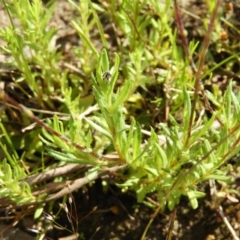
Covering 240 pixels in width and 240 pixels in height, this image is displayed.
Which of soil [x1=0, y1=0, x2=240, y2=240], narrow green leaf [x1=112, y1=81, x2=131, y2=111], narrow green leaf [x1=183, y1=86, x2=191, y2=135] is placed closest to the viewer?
narrow green leaf [x1=112, y1=81, x2=131, y2=111]

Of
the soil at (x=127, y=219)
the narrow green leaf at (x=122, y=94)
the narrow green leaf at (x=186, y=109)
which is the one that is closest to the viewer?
the narrow green leaf at (x=122, y=94)

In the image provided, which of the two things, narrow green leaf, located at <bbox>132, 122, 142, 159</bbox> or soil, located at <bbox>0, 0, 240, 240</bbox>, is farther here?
soil, located at <bbox>0, 0, 240, 240</bbox>

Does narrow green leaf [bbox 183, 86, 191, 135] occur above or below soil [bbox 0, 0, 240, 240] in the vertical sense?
above

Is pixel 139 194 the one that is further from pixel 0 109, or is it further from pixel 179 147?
pixel 0 109

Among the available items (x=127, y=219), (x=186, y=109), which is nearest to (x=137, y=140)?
(x=186, y=109)

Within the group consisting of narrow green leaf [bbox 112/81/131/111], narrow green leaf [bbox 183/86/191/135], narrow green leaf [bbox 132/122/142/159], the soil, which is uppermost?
narrow green leaf [bbox 112/81/131/111]

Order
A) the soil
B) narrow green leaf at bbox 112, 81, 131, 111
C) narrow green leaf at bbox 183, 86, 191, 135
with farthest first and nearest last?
1. the soil
2. narrow green leaf at bbox 183, 86, 191, 135
3. narrow green leaf at bbox 112, 81, 131, 111

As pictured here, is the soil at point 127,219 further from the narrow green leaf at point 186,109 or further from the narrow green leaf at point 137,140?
the narrow green leaf at point 186,109

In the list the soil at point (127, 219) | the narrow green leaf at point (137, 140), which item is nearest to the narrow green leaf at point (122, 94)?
the narrow green leaf at point (137, 140)

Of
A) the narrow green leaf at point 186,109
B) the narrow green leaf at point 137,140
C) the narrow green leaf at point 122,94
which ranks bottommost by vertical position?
the narrow green leaf at point 137,140

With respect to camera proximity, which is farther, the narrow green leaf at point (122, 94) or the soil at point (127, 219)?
the soil at point (127, 219)

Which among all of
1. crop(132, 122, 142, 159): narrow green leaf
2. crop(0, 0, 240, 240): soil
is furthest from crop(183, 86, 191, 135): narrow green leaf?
crop(0, 0, 240, 240): soil

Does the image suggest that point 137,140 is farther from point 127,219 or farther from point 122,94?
point 127,219

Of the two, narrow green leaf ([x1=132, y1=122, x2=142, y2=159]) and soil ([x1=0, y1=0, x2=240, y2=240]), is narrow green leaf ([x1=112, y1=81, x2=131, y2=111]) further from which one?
soil ([x1=0, y1=0, x2=240, y2=240])
